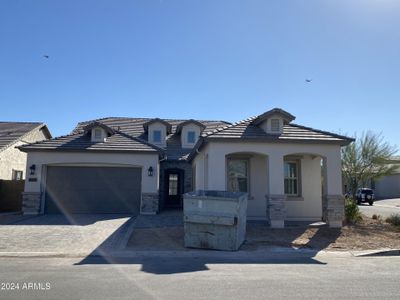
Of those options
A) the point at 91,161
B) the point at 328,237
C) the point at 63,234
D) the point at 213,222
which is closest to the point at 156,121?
the point at 91,161

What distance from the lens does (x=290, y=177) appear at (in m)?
15.6

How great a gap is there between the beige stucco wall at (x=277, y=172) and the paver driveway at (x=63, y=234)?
13.5 feet

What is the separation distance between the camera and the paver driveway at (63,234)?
30.9 ft

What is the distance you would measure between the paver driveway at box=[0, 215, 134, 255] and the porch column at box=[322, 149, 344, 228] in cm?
757

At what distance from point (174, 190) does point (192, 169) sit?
6.89ft

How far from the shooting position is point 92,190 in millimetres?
17875

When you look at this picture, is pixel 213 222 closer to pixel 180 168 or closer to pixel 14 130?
pixel 180 168

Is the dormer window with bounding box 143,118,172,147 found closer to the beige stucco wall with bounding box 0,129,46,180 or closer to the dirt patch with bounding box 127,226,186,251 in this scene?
the beige stucco wall with bounding box 0,129,46,180

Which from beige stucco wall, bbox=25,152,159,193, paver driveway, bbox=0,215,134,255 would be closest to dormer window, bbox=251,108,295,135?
beige stucco wall, bbox=25,152,159,193

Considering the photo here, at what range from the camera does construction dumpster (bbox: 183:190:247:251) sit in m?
9.40

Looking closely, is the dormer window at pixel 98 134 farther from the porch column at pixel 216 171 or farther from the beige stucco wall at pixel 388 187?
the beige stucco wall at pixel 388 187

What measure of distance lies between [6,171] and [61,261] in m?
16.3

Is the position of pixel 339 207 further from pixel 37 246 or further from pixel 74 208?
pixel 74 208

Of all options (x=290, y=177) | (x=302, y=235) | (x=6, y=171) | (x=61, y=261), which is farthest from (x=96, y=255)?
(x=6, y=171)
